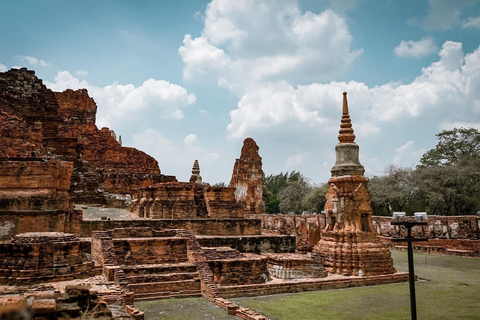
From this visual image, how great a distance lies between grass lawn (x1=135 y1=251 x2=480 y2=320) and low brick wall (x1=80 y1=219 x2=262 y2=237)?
13.6 ft

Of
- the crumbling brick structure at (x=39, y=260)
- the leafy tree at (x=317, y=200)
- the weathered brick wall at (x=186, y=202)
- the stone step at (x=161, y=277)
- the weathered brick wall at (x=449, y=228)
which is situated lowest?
the stone step at (x=161, y=277)

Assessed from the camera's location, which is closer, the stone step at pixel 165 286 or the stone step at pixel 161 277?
the stone step at pixel 165 286

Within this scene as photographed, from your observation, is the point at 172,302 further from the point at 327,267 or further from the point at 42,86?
the point at 42,86

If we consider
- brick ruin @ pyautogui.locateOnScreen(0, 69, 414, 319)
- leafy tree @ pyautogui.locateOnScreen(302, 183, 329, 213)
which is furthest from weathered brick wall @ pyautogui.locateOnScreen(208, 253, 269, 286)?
leafy tree @ pyautogui.locateOnScreen(302, 183, 329, 213)

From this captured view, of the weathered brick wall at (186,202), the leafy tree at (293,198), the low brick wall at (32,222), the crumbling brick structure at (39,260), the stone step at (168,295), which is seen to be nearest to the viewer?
the crumbling brick structure at (39,260)

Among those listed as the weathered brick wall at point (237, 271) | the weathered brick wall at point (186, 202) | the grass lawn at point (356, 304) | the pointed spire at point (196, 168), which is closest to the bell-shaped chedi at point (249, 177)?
the pointed spire at point (196, 168)

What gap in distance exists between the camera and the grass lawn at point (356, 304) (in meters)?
8.62

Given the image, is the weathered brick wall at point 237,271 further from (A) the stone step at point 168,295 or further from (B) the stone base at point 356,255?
(B) the stone base at point 356,255

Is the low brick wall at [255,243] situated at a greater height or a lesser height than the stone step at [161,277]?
greater

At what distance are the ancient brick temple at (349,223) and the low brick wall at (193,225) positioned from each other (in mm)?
2776

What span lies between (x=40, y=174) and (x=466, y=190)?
27.4 metres

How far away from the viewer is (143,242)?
11.3 m

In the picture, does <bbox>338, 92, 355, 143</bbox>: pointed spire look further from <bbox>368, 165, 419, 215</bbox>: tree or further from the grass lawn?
<bbox>368, 165, 419, 215</bbox>: tree

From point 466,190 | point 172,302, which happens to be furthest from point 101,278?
point 466,190
